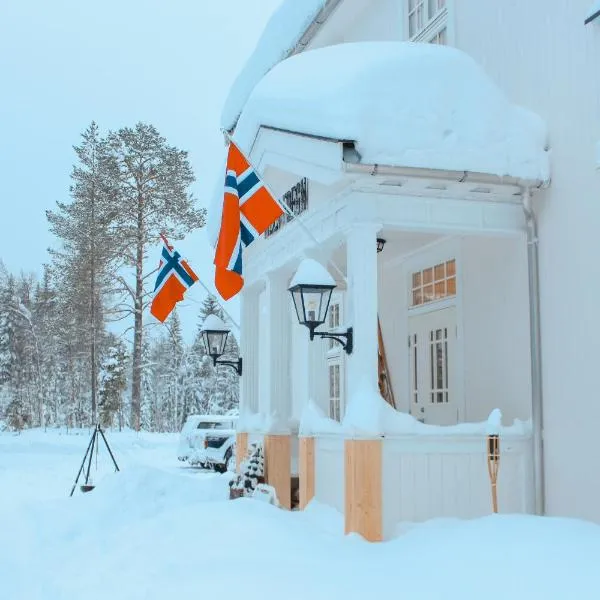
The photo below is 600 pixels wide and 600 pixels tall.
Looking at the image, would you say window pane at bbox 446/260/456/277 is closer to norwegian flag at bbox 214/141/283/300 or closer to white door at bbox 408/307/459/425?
white door at bbox 408/307/459/425

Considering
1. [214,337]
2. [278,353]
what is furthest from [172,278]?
[278,353]

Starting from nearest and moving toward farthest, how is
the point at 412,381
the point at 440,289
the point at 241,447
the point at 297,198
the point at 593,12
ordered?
the point at 593,12, the point at 297,198, the point at 440,289, the point at 412,381, the point at 241,447

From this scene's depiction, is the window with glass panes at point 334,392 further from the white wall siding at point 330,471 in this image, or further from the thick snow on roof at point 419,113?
the thick snow on roof at point 419,113

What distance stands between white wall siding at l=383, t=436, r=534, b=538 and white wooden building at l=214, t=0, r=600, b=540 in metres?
0.01

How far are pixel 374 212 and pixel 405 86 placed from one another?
1161 mm

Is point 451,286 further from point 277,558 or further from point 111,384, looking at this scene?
point 111,384

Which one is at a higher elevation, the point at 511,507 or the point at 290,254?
the point at 290,254

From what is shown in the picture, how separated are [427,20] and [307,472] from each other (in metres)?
5.75

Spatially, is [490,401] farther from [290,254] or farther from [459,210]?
[290,254]

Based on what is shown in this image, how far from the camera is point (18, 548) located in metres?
8.08

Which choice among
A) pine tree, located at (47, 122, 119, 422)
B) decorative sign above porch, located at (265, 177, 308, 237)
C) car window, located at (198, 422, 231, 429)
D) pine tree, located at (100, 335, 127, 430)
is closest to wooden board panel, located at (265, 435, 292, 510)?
decorative sign above porch, located at (265, 177, 308, 237)

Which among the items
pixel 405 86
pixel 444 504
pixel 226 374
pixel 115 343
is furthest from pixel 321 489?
pixel 226 374

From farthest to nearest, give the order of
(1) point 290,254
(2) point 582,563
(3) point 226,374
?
(3) point 226,374, (1) point 290,254, (2) point 582,563

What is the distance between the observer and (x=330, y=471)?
821cm
